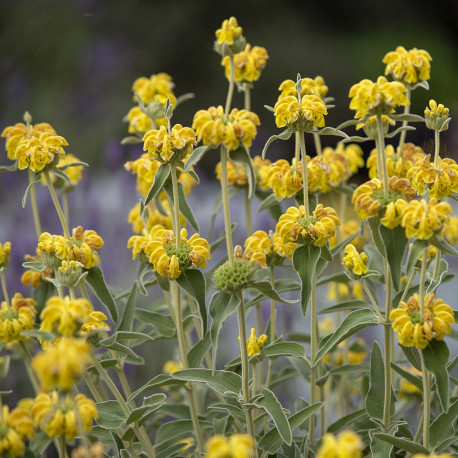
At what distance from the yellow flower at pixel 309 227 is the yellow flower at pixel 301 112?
4.5 inches

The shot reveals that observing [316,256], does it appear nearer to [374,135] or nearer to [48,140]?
[374,135]

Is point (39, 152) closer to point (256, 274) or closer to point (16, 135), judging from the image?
point (16, 135)

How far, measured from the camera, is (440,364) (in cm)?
70

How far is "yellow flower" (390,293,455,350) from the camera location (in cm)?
70

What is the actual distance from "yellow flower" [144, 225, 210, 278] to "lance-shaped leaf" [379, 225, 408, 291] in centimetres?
23

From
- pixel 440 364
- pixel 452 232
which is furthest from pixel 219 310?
pixel 452 232

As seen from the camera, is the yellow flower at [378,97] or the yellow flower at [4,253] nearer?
the yellow flower at [378,97]

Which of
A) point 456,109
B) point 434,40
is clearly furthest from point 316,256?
point 434,40

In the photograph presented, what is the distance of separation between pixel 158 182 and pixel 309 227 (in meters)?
0.20

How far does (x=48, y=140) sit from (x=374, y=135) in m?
→ 0.47

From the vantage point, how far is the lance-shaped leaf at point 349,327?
2.54ft

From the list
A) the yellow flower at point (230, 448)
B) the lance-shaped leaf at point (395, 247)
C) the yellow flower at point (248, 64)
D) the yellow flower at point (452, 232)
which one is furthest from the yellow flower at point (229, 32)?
the yellow flower at point (230, 448)

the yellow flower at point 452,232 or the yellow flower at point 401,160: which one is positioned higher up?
the yellow flower at point 401,160

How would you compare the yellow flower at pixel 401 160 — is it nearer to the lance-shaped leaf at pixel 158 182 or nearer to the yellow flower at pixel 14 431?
the lance-shaped leaf at pixel 158 182
